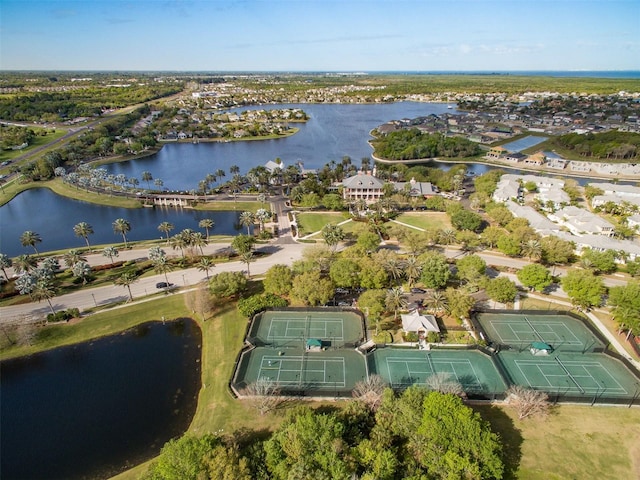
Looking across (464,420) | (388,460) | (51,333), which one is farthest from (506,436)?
(51,333)

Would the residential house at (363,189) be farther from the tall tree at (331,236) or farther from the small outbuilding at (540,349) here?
the small outbuilding at (540,349)

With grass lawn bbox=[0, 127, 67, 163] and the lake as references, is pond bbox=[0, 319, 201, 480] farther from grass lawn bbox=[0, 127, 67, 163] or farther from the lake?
grass lawn bbox=[0, 127, 67, 163]


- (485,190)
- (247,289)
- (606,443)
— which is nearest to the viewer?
(606,443)

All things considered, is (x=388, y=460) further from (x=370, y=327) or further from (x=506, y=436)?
(x=370, y=327)

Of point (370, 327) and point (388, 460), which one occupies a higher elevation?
point (388, 460)

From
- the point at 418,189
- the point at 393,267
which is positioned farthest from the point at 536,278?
the point at 418,189

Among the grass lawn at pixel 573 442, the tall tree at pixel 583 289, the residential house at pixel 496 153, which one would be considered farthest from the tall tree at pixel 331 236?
the residential house at pixel 496 153
